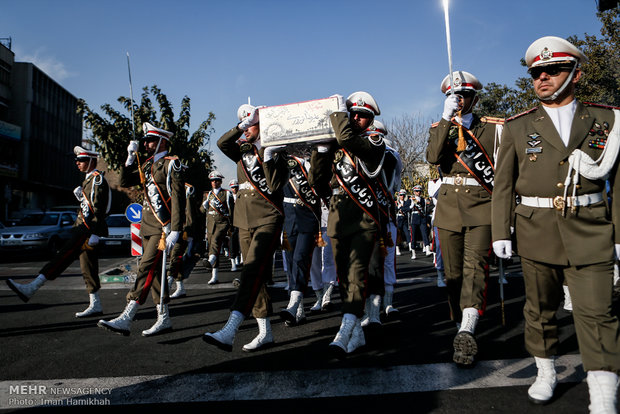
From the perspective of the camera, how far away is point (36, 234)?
15.9 m

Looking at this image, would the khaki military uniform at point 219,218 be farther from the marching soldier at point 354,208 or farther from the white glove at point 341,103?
the white glove at point 341,103

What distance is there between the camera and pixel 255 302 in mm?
4367

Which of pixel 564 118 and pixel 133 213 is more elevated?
pixel 564 118

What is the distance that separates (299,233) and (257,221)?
1604 mm

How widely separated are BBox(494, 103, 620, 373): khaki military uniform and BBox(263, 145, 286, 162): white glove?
1645 millimetres

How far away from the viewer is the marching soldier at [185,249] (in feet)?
19.0

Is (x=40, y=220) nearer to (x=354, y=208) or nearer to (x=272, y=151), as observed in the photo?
(x=272, y=151)

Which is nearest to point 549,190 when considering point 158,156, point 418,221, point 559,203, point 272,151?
point 559,203

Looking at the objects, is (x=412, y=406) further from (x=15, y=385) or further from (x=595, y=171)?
(x=15, y=385)

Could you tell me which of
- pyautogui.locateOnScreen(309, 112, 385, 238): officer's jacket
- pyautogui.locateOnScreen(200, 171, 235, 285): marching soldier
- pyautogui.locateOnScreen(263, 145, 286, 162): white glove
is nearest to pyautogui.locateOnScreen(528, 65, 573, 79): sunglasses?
pyautogui.locateOnScreen(309, 112, 385, 238): officer's jacket

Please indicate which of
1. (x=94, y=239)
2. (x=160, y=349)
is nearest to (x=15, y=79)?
(x=94, y=239)

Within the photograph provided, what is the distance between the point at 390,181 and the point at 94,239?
399 centimetres

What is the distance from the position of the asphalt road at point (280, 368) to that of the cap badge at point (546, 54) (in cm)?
211

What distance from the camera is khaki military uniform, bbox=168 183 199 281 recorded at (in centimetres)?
577
